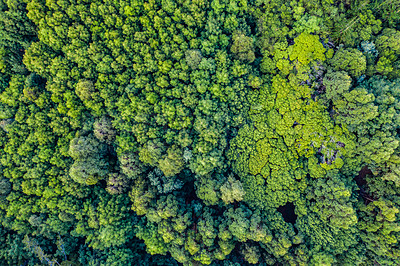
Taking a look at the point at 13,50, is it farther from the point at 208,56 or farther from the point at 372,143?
the point at 372,143

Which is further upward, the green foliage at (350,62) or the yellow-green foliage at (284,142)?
the green foliage at (350,62)

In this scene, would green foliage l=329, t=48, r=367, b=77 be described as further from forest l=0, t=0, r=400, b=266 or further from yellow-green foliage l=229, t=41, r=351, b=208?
yellow-green foliage l=229, t=41, r=351, b=208

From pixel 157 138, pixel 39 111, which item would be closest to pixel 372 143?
pixel 157 138

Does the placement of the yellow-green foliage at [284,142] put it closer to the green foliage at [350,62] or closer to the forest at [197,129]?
the forest at [197,129]

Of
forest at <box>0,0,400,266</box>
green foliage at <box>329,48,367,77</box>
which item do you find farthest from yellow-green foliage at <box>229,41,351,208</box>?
green foliage at <box>329,48,367,77</box>

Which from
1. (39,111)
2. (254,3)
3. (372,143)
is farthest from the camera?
(39,111)

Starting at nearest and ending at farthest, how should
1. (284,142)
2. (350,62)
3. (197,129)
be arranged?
1. (350,62)
2. (197,129)
3. (284,142)

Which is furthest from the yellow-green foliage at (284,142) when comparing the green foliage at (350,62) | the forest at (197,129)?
the green foliage at (350,62)

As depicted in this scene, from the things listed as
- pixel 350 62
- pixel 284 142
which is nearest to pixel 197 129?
pixel 284 142

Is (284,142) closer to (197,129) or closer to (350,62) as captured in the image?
(197,129)
